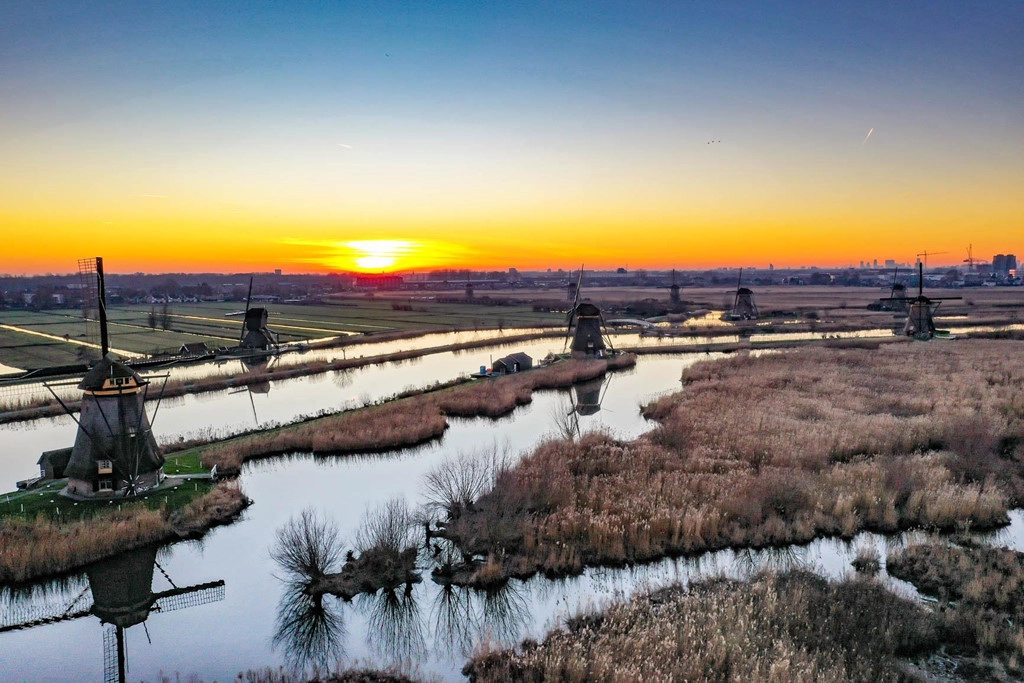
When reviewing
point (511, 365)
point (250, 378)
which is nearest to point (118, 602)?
point (250, 378)

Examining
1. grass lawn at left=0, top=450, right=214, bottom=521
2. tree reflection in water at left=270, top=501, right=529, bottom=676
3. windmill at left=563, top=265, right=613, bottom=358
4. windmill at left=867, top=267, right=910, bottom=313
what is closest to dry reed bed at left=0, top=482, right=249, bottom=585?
grass lawn at left=0, top=450, right=214, bottom=521

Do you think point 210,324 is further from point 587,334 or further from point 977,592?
point 977,592

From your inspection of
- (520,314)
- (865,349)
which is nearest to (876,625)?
(865,349)

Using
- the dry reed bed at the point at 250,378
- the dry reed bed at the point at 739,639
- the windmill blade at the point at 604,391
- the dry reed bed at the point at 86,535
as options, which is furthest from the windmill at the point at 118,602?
the windmill blade at the point at 604,391

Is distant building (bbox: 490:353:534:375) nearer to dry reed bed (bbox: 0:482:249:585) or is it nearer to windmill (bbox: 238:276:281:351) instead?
windmill (bbox: 238:276:281:351)

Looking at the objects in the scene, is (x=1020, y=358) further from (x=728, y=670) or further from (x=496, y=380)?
(x=728, y=670)
